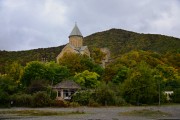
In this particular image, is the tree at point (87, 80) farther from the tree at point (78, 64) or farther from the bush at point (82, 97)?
the bush at point (82, 97)

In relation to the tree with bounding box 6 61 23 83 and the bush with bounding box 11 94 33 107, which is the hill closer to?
the tree with bounding box 6 61 23 83

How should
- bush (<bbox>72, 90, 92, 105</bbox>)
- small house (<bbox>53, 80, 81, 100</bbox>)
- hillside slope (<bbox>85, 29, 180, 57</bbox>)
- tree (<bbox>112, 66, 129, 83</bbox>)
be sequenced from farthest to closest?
hillside slope (<bbox>85, 29, 180, 57</bbox>)
tree (<bbox>112, 66, 129, 83</bbox>)
small house (<bbox>53, 80, 81, 100</bbox>)
bush (<bbox>72, 90, 92, 105</bbox>)

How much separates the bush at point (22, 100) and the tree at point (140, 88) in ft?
55.3

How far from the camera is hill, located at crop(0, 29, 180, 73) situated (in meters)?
146

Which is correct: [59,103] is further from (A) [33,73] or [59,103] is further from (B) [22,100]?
(A) [33,73]

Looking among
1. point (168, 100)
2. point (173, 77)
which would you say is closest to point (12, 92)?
point (168, 100)

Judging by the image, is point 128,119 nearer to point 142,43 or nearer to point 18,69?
point 18,69

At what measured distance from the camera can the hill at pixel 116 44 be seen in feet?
478

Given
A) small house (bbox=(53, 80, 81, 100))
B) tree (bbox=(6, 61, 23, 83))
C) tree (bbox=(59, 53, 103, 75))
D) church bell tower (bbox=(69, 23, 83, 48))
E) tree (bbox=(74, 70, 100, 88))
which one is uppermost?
church bell tower (bbox=(69, 23, 83, 48))

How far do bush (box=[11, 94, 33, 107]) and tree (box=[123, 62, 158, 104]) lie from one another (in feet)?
55.3

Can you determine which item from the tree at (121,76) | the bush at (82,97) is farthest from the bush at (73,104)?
the tree at (121,76)

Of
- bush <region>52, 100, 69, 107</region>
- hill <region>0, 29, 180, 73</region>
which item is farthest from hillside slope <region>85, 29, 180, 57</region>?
bush <region>52, 100, 69, 107</region>

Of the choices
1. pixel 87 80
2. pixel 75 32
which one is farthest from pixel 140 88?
pixel 75 32

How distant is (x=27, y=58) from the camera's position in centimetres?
14788
